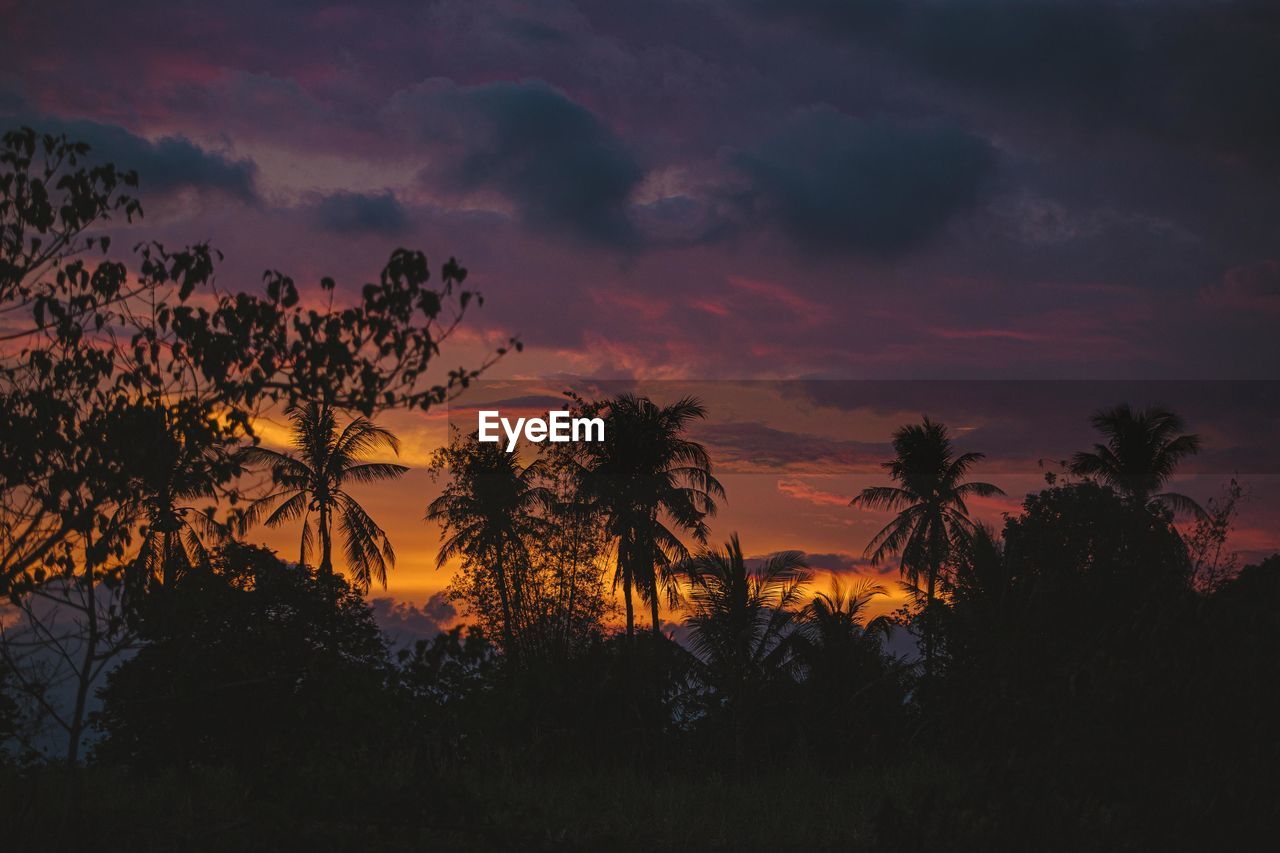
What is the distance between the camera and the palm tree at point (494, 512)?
38875mm

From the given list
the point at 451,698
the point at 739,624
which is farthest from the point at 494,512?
the point at 451,698

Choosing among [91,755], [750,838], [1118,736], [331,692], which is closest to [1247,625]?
[1118,736]

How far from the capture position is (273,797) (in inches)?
453

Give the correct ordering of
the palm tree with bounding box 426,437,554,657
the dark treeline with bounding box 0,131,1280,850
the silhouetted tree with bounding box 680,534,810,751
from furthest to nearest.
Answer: the palm tree with bounding box 426,437,554,657
the silhouetted tree with bounding box 680,534,810,751
the dark treeline with bounding box 0,131,1280,850

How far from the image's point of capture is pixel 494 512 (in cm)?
3953

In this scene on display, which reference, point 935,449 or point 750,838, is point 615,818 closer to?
point 750,838

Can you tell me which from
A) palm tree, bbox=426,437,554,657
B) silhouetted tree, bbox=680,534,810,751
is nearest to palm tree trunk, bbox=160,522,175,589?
silhouetted tree, bbox=680,534,810,751

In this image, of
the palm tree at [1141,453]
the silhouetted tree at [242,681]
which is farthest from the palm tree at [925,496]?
the silhouetted tree at [242,681]

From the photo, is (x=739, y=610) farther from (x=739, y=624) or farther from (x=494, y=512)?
(x=494, y=512)

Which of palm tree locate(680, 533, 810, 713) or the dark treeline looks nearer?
the dark treeline

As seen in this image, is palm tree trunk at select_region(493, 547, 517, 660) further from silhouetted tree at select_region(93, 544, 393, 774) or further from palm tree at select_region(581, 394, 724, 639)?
silhouetted tree at select_region(93, 544, 393, 774)

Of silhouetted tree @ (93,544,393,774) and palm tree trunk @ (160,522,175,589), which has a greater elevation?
palm tree trunk @ (160,522,175,589)

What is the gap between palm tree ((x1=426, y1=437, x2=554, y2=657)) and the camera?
3888 cm

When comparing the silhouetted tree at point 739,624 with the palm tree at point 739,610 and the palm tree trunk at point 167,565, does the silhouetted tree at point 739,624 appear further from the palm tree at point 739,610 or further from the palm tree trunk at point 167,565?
the palm tree trunk at point 167,565
